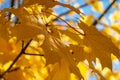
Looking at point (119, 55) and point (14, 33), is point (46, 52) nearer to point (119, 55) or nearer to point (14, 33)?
point (14, 33)

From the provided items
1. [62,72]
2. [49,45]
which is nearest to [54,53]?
[49,45]

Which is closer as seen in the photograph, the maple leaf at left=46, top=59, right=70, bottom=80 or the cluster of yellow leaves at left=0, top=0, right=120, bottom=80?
the cluster of yellow leaves at left=0, top=0, right=120, bottom=80

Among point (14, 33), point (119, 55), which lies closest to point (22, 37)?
point (14, 33)

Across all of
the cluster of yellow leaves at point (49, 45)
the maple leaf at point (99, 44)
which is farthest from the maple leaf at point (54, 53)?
the maple leaf at point (99, 44)

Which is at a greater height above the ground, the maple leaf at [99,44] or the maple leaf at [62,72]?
the maple leaf at [99,44]

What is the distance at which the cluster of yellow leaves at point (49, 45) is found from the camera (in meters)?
0.56

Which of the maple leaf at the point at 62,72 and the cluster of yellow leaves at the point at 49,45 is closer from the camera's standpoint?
the cluster of yellow leaves at the point at 49,45

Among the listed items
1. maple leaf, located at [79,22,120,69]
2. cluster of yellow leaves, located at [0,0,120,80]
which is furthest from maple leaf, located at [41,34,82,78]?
maple leaf, located at [79,22,120,69]

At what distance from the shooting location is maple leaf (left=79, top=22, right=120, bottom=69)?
69 cm

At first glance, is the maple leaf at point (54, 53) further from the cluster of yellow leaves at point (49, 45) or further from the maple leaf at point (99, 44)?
A: the maple leaf at point (99, 44)

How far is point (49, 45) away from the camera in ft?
1.80

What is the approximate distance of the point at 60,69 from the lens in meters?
0.67

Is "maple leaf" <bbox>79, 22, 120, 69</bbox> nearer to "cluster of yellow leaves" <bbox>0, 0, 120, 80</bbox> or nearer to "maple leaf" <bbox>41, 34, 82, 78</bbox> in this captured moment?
"cluster of yellow leaves" <bbox>0, 0, 120, 80</bbox>

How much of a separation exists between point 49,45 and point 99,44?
0.18 m
